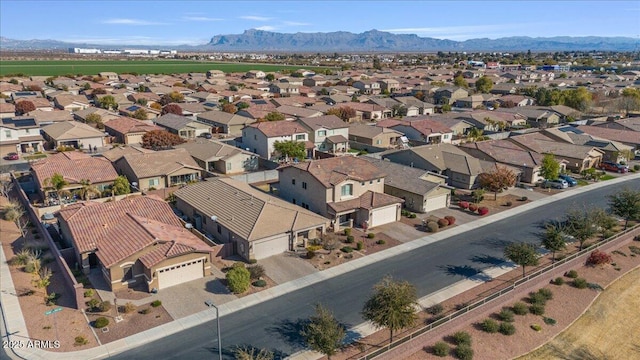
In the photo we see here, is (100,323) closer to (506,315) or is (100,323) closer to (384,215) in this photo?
(506,315)

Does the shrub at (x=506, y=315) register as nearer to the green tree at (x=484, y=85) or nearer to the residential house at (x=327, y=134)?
the residential house at (x=327, y=134)

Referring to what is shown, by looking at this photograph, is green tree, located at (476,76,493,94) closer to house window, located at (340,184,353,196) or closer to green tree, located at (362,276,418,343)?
house window, located at (340,184,353,196)

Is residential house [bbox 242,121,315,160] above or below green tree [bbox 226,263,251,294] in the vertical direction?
above

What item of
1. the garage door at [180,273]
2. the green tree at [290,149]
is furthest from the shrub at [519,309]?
the green tree at [290,149]

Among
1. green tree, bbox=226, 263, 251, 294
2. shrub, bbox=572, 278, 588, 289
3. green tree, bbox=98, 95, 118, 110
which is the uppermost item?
green tree, bbox=98, 95, 118, 110

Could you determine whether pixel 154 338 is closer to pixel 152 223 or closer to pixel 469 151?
pixel 152 223

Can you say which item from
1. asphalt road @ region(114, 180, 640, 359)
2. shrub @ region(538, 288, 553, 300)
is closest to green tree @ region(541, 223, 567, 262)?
asphalt road @ region(114, 180, 640, 359)
